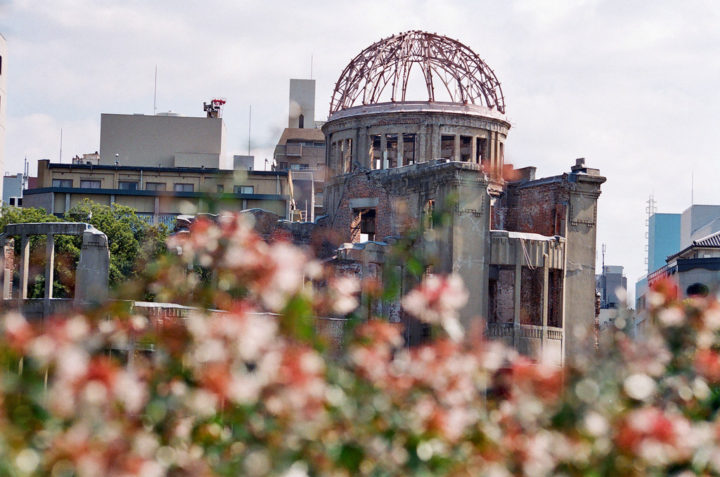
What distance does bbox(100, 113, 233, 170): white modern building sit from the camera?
7919 centimetres

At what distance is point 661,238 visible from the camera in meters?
176

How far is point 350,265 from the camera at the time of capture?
3819cm

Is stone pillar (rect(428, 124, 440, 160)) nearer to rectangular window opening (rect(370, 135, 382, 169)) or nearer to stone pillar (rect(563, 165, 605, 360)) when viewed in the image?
rectangular window opening (rect(370, 135, 382, 169))

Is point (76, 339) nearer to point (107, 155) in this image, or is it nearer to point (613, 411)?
point (613, 411)

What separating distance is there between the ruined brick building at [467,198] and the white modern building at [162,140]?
27.8 metres

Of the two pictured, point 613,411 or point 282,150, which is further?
point 282,150

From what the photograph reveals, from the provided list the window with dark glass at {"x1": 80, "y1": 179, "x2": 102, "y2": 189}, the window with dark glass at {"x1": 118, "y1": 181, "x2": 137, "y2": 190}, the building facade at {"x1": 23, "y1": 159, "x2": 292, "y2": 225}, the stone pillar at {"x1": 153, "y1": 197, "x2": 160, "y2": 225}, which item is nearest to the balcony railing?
the building facade at {"x1": 23, "y1": 159, "x2": 292, "y2": 225}

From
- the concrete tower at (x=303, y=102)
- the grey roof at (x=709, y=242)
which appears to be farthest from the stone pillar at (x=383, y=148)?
the concrete tower at (x=303, y=102)

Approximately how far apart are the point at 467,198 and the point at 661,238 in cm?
14336

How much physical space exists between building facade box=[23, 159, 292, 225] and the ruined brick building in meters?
18.2

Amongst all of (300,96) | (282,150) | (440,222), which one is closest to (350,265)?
(440,222)

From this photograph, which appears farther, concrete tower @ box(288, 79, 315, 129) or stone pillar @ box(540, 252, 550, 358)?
concrete tower @ box(288, 79, 315, 129)

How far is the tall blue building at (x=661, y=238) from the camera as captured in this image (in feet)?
560

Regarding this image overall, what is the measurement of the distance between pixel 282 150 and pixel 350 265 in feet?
171
